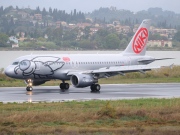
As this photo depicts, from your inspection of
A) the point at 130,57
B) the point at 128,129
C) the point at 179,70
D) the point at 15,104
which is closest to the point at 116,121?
the point at 128,129

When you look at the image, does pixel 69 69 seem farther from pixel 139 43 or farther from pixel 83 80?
pixel 139 43

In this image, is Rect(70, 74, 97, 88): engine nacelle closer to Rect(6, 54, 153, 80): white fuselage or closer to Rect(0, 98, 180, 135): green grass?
Rect(6, 54, 153, 80): white fuselage

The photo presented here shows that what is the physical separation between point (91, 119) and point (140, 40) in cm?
3048

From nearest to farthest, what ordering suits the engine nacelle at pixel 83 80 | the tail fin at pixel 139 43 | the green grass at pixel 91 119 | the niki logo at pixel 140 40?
the green grass at pixel 91 119 → the engine nacelle at pixel 83 80 → the tail fin at pixel 139 43 → the niki logo at pixel 140 40

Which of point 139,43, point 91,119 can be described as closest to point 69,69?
point 139,43

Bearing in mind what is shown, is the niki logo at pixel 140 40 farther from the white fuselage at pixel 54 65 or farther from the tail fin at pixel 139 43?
the white fuselage at pixel 54 65

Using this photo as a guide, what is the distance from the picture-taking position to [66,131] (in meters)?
26.5

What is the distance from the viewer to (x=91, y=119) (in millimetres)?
30078

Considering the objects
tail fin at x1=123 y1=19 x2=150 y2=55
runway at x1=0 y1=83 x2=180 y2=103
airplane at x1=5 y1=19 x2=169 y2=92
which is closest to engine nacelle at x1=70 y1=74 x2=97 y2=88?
airplane at x1=5 y1=19 x2=169 y2=92

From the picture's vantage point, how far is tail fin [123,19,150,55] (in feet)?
193

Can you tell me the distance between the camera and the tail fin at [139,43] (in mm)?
58875

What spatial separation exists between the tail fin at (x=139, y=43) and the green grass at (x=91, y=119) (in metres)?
23.2

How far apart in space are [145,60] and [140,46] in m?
1.77

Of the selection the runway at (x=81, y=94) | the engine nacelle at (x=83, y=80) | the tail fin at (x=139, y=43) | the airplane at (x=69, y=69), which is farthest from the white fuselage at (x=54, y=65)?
the tail fin at (x=139, y=43)
